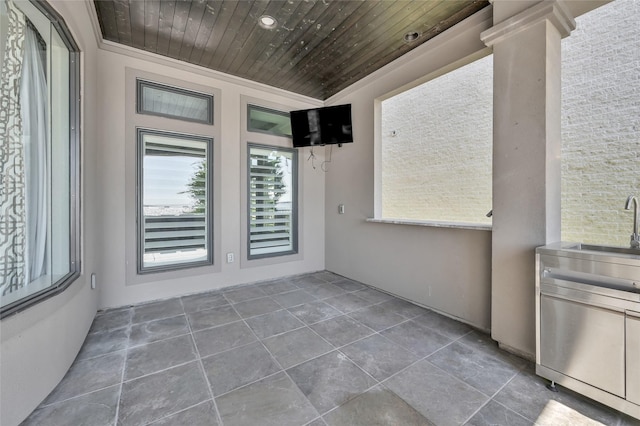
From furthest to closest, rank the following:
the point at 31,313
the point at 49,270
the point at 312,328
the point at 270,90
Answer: the point at 270,90, the point at 312,328, the point at 49,270, the point at 31,313

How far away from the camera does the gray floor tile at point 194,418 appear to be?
1353mm

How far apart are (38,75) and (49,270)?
129 centimetres

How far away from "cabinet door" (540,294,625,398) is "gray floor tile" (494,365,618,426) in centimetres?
13

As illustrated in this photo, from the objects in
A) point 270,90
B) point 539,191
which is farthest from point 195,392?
point 270,90

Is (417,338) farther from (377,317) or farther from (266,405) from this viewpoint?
(266,405)

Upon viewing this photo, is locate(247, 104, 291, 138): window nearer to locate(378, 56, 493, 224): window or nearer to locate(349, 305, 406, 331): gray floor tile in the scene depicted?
locate(378, 56, 493, 224): window

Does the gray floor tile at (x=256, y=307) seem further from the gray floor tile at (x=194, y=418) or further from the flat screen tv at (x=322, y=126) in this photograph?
the flat screen tv at (x=322, y=126)

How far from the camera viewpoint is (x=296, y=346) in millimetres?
Result: 2105

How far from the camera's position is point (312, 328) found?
2412 millimetres

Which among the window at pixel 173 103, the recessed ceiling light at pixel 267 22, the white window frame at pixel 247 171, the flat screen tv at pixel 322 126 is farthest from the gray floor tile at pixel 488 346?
the window at pixel 173 103

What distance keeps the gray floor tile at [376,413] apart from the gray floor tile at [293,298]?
5.17 ft

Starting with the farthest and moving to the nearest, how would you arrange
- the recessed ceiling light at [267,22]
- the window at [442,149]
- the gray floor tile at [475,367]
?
the window at [442,149]
the recessed ceiling light at [267,22]
the gray floor tile at [475,367]

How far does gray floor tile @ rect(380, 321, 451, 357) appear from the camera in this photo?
207cm

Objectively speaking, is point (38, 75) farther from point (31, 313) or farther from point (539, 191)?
point (539, 191)
